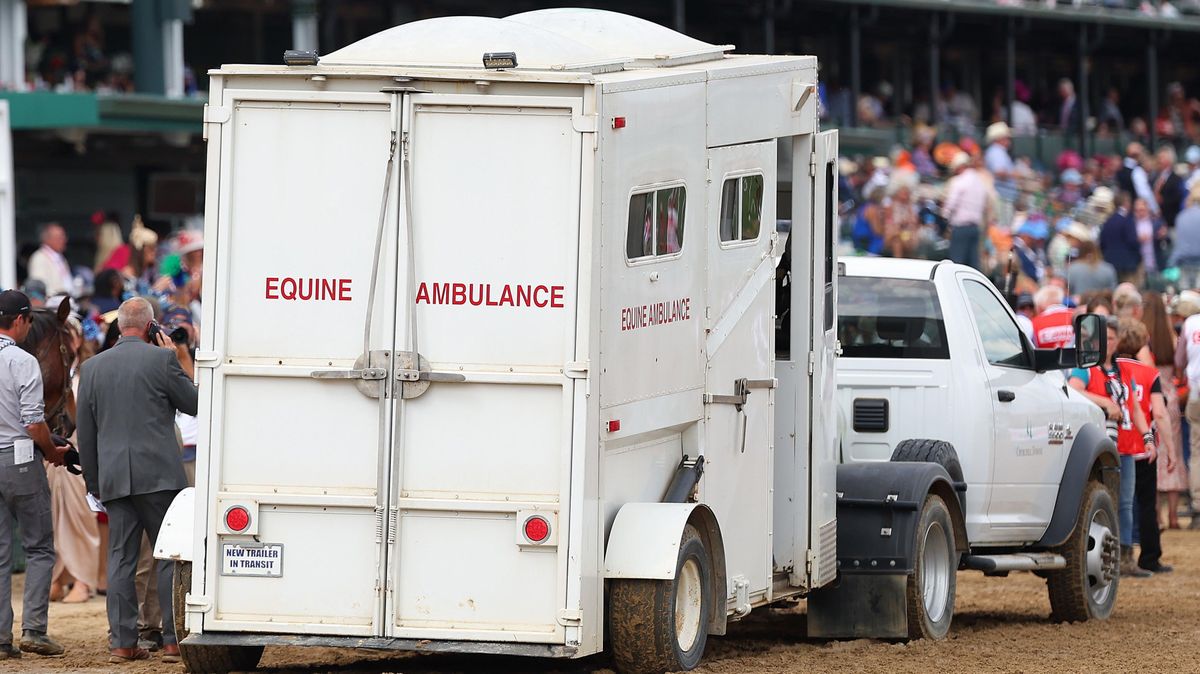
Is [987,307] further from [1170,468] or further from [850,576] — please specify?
[1170,468]

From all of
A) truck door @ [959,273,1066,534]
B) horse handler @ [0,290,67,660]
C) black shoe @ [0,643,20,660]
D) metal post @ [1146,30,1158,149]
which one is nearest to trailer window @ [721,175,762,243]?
truck door @ [959,273,1066,534]

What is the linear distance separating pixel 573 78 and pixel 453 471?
1.67 metres

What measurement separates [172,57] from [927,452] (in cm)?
1963

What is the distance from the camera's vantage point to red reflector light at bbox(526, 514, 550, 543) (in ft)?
28.8

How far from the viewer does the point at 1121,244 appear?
27.4 metres

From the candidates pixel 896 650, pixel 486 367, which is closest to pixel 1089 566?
pixel 896 650

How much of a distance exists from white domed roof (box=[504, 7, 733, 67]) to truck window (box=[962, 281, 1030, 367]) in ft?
9.01

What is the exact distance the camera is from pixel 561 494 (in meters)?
8.76

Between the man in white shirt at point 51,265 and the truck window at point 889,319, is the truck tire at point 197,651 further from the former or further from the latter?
the man in white shirt at point 51,265

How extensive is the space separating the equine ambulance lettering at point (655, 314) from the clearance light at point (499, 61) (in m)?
1.12

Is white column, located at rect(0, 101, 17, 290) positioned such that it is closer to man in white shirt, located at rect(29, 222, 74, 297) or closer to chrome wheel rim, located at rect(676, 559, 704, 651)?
man in white shirt, located at rect(29, 222, 74, 297)

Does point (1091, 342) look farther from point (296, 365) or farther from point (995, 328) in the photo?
point (296, 365)

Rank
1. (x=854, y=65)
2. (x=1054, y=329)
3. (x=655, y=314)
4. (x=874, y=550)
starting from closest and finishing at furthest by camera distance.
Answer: (x=655, y=314), (x=874, y=550), (x=1054, y=329), (x=854, y=65)

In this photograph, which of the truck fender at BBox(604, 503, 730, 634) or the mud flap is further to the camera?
the mud flap
